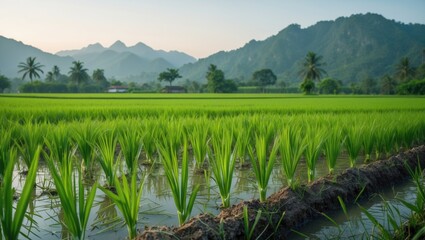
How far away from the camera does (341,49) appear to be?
153125 mm

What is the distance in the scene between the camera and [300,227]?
244 cm

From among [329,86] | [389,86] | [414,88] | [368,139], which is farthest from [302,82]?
[368,139]

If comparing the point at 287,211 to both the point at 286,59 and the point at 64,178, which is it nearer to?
the point at 64,178

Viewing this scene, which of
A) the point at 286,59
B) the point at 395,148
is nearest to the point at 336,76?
the point at 286,59

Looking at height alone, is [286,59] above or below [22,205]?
above

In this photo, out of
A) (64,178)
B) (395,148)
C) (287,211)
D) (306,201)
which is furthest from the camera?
(395,148)

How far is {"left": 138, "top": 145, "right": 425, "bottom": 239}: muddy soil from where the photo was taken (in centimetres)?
192

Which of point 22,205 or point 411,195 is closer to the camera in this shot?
point 22,205

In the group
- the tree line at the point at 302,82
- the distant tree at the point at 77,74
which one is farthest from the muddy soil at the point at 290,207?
the distant tree at the point at 77,74

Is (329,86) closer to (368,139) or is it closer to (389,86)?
(389,86)

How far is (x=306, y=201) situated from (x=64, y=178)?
186 cm

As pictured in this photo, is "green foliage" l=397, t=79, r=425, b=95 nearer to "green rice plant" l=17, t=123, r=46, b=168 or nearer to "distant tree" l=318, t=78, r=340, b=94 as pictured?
"distant tree" l=318, t=78, r=340, b=94

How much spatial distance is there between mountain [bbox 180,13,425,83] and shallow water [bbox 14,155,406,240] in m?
121

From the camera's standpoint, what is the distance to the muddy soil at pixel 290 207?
75.6 inches
